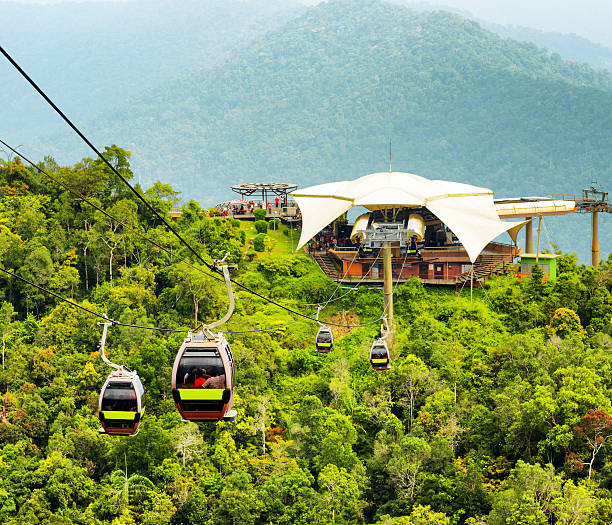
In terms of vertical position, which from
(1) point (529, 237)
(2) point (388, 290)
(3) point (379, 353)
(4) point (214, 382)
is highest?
(1) point (529, 237)

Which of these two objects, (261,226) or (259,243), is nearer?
(259,243)

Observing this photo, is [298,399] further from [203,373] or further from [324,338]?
[203,373]

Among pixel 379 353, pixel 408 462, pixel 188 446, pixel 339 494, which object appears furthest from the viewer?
pixel 188 446

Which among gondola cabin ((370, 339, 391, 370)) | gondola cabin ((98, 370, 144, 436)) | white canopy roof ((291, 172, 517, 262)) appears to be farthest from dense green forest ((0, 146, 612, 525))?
gondola cabin ((98, 370, 144, 436))

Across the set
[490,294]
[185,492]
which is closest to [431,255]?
[490,294]

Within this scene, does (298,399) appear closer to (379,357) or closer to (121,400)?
(379,357)

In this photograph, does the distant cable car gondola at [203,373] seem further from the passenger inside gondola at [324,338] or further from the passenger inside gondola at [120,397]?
the passenger inside gondola at [324,338]

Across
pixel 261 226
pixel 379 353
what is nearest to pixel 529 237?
pixel 261 226

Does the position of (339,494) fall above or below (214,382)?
below

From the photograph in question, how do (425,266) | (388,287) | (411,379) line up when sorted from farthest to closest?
(425,266) → (388,287) → (411,379)

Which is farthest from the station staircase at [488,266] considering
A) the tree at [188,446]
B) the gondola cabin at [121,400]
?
the gondola cabin at [121,400]

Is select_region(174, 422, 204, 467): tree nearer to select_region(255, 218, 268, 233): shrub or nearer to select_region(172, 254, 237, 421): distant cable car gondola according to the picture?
select_region(255, 218, 268, 233): shrub
